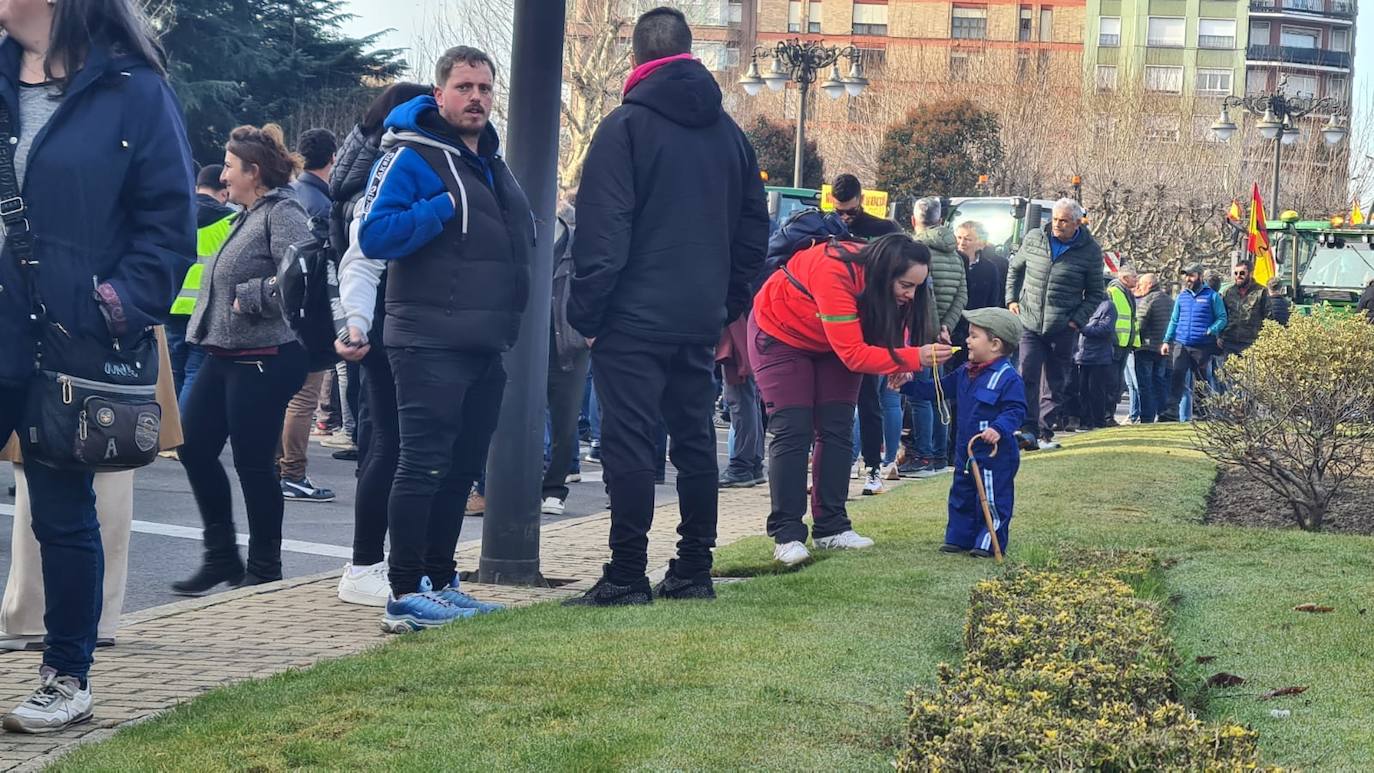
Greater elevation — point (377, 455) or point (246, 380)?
point (246, 380)

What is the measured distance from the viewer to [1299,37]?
112875 millimetres

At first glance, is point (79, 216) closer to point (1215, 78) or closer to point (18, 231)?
point (18, 231)

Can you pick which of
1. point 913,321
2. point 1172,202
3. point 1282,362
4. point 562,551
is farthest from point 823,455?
point 1172,202

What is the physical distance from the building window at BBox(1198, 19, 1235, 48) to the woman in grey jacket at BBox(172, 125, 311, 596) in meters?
107

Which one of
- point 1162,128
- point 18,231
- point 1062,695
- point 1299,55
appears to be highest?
point 1299,55

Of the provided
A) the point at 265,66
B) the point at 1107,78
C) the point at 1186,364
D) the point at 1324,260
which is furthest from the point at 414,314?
the point at 1107,78

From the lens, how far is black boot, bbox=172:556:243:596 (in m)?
7.59

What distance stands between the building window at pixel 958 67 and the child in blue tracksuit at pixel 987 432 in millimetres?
71767

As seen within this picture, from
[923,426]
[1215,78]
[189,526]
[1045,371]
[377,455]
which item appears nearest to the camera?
[377,455]

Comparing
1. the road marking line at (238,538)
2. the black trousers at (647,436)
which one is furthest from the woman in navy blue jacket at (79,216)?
the road marking line at (238,538)

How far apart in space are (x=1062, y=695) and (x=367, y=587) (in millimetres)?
3410

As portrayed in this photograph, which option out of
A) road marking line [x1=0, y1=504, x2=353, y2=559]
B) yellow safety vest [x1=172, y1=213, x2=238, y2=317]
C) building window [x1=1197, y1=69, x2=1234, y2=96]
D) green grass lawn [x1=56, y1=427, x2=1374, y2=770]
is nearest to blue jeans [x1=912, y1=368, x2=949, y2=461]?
yellow safety vest [x1=172, y1=213, x2=238, y2=317]

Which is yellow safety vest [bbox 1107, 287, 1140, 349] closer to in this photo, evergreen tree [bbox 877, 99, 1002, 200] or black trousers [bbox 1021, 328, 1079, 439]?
black trousers [bbox 1021, 328, 1079, 439]

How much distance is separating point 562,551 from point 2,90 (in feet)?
16.2
